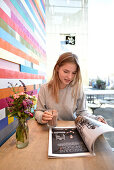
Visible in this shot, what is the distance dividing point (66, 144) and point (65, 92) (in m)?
0.62

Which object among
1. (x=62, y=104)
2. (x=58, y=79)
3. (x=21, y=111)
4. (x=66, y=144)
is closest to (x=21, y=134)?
(x=21, y=111)

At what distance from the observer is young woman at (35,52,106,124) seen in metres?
1.05

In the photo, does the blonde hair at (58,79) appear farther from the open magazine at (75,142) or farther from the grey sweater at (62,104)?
the open magazine at (75,142)

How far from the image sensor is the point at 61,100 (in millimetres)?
1132

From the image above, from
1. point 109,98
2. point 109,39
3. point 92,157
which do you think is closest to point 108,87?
point 109,98

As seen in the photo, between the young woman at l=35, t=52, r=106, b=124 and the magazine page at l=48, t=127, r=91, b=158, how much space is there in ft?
1.18

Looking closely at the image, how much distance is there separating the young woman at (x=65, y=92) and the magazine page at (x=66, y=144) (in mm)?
361

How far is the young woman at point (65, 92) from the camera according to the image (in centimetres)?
105

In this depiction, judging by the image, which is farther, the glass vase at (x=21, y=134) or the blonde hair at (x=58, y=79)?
the blonde hair at (x=58, y=79)

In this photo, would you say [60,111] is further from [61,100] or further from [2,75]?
[2,75]

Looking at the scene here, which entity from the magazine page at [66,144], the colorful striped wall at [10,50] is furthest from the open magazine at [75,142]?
the colorful striped wall at [10,50]

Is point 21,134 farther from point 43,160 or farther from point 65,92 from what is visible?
point 65,92

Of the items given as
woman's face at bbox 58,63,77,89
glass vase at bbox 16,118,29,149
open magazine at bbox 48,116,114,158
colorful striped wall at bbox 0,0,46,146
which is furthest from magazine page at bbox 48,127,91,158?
woman's face at bbox 58,63,77,89

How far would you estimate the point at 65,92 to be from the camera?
1.16m
